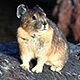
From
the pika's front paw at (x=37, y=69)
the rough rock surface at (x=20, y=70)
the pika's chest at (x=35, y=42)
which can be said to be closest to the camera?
the rough rock surface at (x=20, y=70)

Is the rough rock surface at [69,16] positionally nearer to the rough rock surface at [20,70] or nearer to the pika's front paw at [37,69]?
the rough rock surface at [20,70]

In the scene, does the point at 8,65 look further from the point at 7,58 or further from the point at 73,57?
the point at 73,57

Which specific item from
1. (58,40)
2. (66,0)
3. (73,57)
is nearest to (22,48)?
(58,40)

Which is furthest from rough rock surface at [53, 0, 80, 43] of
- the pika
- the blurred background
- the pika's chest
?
the pika's chest

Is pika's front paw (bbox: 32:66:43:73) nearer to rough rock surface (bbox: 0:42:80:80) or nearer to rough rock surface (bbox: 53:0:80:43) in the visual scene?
rough rock surface (bbox: 0:42:80:80)

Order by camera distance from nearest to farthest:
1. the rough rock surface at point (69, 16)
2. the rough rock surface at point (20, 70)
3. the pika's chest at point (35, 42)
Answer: the rough rock surface at point (20, 70) → the pika's chest at point (35, 42) → the rough rock surface at point (69, 16)

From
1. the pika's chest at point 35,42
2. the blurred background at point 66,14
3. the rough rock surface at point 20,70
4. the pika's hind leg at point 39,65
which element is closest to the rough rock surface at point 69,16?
the blurred background at point 66,14

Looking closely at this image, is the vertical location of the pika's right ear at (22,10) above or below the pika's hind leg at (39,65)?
above
